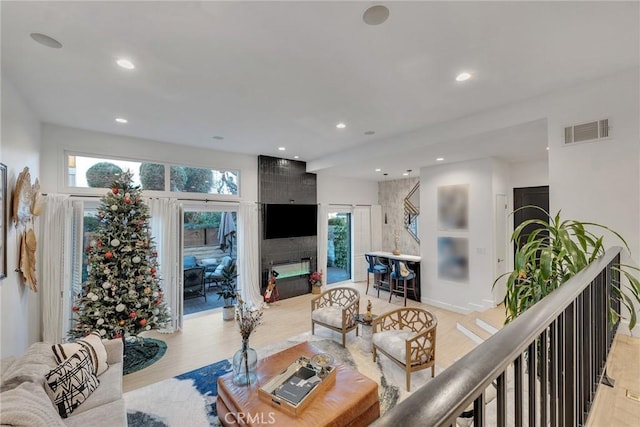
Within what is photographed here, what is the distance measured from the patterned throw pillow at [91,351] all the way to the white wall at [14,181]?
540 mm

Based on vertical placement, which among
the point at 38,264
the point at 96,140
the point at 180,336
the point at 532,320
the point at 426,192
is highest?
the point at 96,140

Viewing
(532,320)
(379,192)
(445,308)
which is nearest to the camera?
(532,320)

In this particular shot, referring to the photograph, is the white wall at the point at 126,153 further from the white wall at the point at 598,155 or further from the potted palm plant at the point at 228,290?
the white wall at the point at 598,155

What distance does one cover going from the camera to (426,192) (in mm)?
5680

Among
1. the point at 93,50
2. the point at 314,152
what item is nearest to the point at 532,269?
the point at 93,50

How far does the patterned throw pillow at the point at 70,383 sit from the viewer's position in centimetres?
197

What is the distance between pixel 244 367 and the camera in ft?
8.12

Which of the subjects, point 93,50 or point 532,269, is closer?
point 532,269

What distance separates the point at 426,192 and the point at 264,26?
464 centimetres

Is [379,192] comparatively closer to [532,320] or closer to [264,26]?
[264,26]

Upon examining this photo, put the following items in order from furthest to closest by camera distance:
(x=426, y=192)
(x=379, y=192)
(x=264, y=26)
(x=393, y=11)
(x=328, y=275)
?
(x=379, y=192) < (x=328, y=275) < (x=426, y=192) < (x=264, y=26) < (x=393, y=11)

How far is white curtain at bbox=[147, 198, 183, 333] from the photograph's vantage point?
441 cm

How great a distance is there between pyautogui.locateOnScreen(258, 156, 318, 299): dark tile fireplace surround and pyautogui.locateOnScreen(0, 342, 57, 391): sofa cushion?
3.55m
